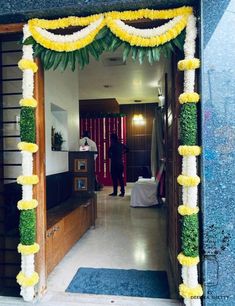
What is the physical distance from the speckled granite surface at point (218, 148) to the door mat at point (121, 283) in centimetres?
56

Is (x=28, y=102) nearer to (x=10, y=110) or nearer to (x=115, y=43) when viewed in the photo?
(x=115, y=43)

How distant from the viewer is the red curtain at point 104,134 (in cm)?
923

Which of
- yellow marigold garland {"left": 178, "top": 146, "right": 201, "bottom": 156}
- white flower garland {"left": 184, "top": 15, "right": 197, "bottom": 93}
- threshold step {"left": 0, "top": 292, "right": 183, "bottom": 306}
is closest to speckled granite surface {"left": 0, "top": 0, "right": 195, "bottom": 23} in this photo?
white flower garland {"left": 184, "top": 15, "right": 197, "bottom": 93}

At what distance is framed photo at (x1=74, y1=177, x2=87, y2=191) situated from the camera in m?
4.39

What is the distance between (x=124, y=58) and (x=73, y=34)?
44 cm

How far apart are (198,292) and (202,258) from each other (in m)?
0.23

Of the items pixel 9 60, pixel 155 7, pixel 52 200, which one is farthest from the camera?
pixel 52 200

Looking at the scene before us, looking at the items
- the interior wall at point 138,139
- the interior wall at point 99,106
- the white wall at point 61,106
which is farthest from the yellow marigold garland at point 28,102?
the interior wall at point 138,139

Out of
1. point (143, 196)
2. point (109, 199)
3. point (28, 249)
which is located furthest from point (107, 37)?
point (109, 199)

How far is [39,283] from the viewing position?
216 centimetres

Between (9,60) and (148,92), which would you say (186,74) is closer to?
(9,60)

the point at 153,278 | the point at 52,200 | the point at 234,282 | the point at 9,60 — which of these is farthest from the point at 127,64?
the point at 234,282

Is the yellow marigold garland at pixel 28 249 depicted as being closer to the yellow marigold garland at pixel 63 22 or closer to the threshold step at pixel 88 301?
the threshold step at pixel 88 301

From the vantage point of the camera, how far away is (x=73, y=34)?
80.5 inches
